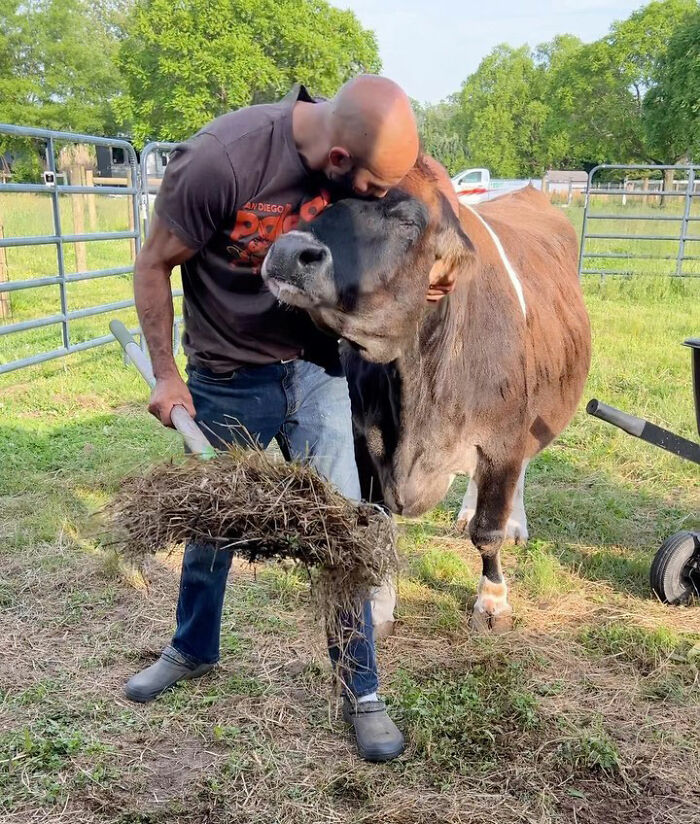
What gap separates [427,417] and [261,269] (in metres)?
1.01

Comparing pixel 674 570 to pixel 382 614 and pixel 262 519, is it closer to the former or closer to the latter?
pixel 382 614

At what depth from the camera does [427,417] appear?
296 centimetres

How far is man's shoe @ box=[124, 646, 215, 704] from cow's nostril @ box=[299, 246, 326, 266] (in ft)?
4.97

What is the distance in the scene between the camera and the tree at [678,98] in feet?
77.8

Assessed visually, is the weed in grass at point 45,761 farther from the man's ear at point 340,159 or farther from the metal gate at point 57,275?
the metal gate at point 57,275

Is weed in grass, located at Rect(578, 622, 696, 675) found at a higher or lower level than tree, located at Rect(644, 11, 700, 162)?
lower

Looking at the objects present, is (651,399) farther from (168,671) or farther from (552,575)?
(168,671)

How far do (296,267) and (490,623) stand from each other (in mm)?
1916

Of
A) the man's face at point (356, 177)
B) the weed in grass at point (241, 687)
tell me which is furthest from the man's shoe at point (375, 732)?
the man's face at point (356, 177)

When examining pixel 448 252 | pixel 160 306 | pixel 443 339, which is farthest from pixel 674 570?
pixel 160 306

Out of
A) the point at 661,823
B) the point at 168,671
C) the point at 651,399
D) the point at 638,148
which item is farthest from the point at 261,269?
the point at 638,148

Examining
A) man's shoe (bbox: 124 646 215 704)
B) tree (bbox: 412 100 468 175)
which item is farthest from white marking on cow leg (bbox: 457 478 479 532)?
tree (bbox: 412 100 468 175)

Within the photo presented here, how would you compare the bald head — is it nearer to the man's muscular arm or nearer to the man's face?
the man's face

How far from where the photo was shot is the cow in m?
2.29
